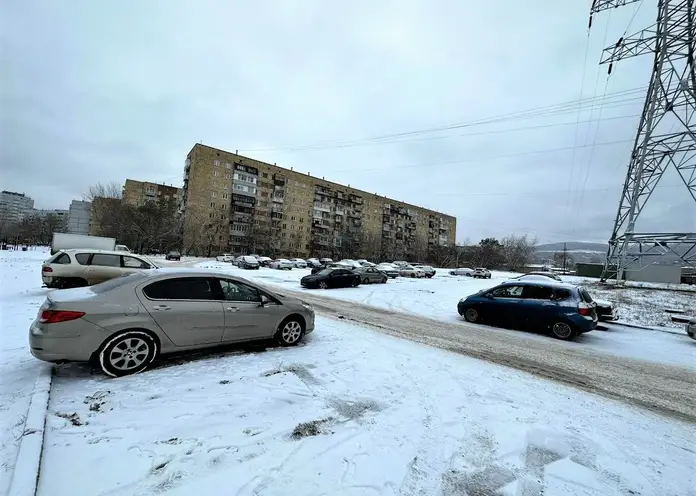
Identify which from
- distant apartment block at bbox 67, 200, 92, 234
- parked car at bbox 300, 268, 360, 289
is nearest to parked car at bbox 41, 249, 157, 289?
parked car at bbox 300, 268, 360, 289

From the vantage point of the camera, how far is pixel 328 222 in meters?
82.8

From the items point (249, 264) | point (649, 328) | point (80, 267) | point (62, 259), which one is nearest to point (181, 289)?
point (80, 267)

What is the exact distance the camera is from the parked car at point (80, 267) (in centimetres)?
976

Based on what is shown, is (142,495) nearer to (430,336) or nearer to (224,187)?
(430,336)

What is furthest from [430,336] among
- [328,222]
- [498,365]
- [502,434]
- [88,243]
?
[328,222]

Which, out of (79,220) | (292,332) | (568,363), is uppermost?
(79,220)

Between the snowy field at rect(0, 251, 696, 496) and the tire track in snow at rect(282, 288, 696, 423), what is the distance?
640mm

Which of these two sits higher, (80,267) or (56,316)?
(80,267)

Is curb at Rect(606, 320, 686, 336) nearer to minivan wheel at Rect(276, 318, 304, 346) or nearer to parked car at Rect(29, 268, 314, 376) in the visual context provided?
minivan wheel at Rect(276, 318, 304, 346)

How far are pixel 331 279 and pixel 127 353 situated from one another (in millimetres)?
14630

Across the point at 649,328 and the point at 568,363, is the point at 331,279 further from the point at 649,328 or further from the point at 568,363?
the point at 649,328

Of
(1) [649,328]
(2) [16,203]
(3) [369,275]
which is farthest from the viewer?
(2) [16,203]

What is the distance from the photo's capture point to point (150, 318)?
445 cm

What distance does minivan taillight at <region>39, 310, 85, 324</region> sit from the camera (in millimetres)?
3877
